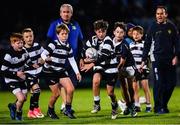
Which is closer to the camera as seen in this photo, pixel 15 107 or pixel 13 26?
pixel 15 107

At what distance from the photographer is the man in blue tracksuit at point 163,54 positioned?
12828 millimetres

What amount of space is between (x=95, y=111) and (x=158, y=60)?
5.67 ft

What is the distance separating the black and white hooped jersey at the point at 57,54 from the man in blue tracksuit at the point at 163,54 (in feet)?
6.31

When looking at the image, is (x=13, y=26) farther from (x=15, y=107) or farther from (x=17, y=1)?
(x=15, y=107)

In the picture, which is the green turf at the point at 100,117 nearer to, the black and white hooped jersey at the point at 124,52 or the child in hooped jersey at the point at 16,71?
the child in hooped jersey at the point at 16,71

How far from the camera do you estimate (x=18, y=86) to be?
38.9 feet

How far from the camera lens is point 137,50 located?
544 inches

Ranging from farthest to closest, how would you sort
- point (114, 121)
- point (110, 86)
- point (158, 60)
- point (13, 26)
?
point (13, 26) < point (158, 60) < point (110, 86) < point (114, 121)

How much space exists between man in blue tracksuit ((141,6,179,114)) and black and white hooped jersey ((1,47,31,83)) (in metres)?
2.70

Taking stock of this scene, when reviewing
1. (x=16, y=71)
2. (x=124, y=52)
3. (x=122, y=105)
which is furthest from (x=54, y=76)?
(x=122, y=105)

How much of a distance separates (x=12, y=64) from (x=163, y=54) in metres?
3.21

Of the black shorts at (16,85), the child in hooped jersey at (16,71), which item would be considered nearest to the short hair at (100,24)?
the child in hooped jersey at (16,71)

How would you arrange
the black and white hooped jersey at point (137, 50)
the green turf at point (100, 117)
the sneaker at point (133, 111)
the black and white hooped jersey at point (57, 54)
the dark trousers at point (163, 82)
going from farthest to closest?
the black and white hooped jersey at point (137, 50) < the dark trousers at point (163, 82) < the sneaker at point (133, 111) < the black and white hooped jersey at point (57, 54) < the green turf at point (100, 117)

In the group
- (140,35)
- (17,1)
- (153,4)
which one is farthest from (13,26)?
(140,35)
